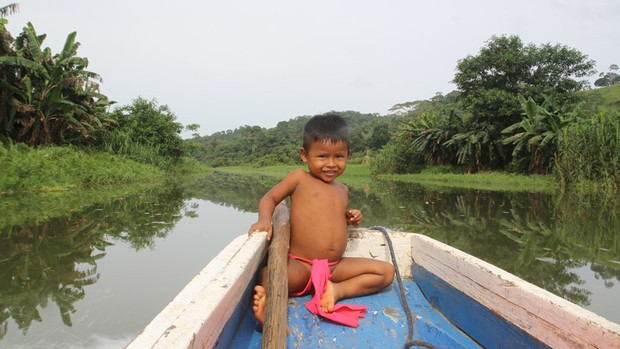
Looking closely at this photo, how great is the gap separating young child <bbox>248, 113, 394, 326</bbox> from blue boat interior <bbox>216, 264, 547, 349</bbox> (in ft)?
0.35

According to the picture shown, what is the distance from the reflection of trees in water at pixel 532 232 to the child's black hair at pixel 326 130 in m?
1.99

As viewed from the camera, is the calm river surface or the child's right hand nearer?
the child's right hand

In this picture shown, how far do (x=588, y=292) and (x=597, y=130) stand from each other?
9.01m

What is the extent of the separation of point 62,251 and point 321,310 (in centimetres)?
305

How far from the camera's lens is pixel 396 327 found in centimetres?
160

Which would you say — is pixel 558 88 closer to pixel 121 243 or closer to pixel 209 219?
pixel 209 219

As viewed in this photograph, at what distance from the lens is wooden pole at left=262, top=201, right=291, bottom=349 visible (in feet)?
3.43

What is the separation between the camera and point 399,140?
74.3 feet

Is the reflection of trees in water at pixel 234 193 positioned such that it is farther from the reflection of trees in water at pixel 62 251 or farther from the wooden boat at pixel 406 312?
the wooden boat at pixel 406 312

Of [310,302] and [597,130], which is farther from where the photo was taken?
[597,130]

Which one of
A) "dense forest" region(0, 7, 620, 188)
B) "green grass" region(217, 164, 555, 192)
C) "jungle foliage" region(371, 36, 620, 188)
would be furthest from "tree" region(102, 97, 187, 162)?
"jungle foliage" region(371, 36, 620, 188)

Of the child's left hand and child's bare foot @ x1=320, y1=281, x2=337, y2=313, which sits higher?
the child's left hand

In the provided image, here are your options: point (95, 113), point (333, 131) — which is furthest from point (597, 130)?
point (95, 113)

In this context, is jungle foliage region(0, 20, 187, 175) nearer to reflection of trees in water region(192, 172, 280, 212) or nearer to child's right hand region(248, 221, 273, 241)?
reflection of trees in water region(192, 172, 280, 212)
